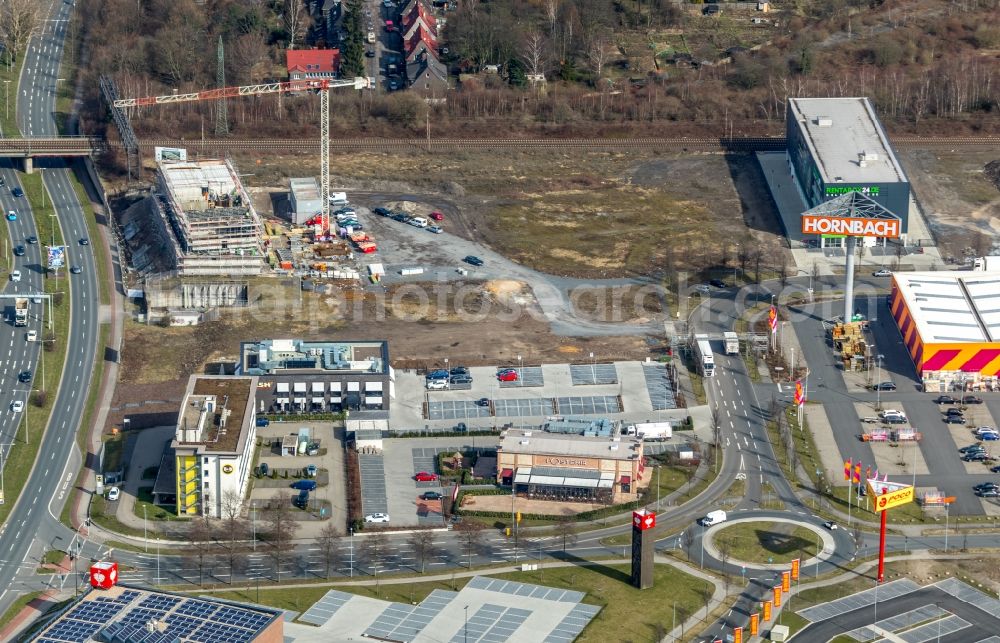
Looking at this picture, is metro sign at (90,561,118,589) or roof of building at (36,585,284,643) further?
metro sign at (90,561,118,589)

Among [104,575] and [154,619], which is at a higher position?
[104,575]

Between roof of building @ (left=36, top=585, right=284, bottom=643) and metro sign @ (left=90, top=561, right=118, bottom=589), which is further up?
metro sign @ (left=90, top=561, right=118, bottom=589)

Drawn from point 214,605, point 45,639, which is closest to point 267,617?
point 214,605

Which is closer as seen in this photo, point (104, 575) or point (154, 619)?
point (154, 619)

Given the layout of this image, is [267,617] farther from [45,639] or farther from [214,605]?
[45,639]

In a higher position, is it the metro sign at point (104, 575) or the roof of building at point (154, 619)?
the metro sign at point (104, 575)
